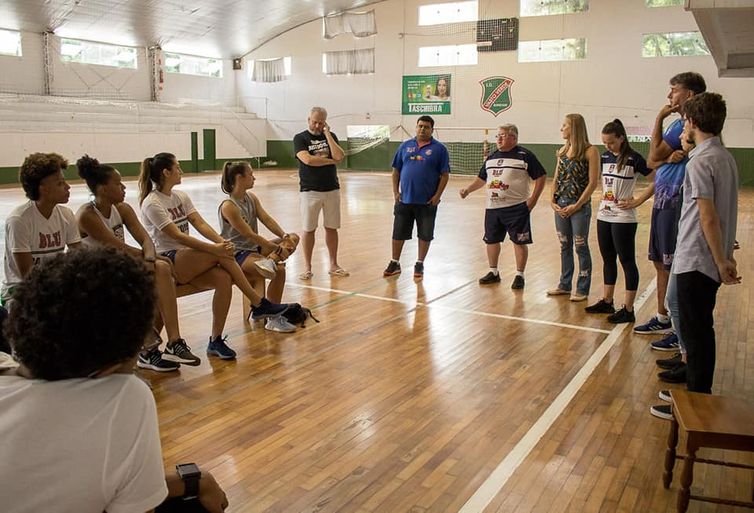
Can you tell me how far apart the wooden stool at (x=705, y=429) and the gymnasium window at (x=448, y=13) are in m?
23.9

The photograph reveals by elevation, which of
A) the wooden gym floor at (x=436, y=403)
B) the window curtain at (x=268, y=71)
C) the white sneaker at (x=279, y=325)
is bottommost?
the wooden gym floor at (x=436, y=403)

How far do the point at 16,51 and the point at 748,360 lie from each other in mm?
24289

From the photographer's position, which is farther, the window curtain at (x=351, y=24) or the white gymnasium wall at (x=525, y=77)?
the window curtain at (x=351, y=24)

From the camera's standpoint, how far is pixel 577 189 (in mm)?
5977

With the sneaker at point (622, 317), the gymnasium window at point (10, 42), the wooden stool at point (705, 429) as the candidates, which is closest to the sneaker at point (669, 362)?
the sneaker at point (622, 317)

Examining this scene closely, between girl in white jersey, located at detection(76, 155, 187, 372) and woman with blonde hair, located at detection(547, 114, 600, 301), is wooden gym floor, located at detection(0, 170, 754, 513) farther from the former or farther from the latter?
woman with blonde hair, located at detection(547, 114, 600, 301)

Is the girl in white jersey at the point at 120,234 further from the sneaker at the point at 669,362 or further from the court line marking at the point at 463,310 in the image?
the sneaker at the point at 669,362

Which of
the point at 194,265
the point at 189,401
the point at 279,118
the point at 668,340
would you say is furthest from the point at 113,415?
the point at 279,118

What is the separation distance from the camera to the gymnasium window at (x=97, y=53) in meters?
24.1

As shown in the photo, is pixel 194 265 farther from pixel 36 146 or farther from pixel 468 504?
pixel 36 146

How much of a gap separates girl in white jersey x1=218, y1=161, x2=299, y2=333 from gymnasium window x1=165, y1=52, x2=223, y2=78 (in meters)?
24.4

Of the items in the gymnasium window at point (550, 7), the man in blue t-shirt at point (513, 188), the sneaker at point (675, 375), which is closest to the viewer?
the sneaker at point (675, 375)

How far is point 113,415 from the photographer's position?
1365 mm

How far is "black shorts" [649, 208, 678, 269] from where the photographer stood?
182 inches
